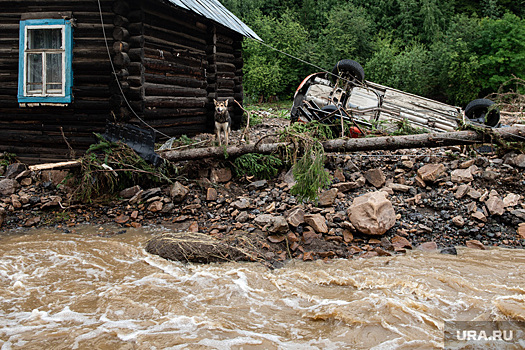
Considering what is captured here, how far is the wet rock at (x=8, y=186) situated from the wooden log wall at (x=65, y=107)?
1039 millimetres

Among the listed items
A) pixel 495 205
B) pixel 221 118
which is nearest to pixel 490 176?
pixel 495 205

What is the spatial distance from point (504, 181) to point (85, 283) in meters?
6.95

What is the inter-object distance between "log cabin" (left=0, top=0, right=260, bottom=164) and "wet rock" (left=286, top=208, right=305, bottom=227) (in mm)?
3867

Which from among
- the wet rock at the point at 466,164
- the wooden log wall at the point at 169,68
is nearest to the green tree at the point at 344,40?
the wooden log wall at the point at 169,68

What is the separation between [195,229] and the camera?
236 inches

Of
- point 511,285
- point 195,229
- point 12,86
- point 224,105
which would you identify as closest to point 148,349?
point 195,229

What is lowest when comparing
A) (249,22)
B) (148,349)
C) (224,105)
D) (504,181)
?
(148,349)

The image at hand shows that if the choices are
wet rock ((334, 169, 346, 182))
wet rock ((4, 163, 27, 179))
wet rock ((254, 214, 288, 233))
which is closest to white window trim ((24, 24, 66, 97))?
wet rock ((4, 163, 27, 179))

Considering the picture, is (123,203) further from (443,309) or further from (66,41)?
(443,309)

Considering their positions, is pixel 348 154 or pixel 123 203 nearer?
pixel 123 203

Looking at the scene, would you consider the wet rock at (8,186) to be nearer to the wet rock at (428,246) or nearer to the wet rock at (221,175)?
the wet rock at (221,175)

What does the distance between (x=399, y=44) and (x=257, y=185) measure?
795 inches

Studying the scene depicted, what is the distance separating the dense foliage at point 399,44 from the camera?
58.4ft

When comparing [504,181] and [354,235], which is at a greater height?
[504,181]
